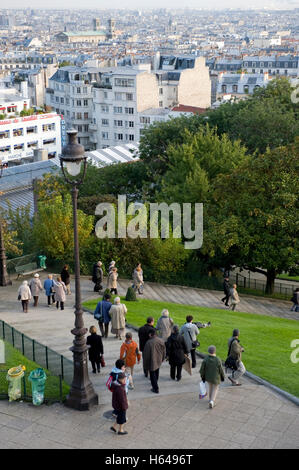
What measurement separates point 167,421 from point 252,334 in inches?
302

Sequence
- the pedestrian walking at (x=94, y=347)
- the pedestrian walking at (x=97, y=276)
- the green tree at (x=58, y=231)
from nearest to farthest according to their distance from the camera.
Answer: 1. the pedestrian walking at (x=94, y=347)
2. the pedestrian walking at (x=97, y=276)
3. the green tree at (x=58, y=231)

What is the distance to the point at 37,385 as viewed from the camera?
16.7 meters

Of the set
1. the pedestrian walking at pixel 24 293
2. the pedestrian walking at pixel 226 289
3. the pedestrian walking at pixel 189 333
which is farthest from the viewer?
the pedestrian walking at pixel 226 289

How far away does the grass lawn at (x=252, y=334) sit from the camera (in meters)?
18.7

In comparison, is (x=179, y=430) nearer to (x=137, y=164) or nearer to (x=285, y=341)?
(x=285, y=341)

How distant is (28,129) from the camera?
101 meters

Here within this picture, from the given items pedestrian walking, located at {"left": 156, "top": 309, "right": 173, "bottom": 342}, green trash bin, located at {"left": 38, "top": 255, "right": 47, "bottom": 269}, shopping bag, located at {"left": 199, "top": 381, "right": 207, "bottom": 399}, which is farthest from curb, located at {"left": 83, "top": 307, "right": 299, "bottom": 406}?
green trash bin, located at {"left": 38, "top": 255, "right": 47, "bottom": 269}

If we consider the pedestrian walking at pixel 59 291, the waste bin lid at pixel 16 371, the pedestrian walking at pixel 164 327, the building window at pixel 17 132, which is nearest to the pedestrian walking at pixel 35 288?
the pedestrian walking at pixel 59 291

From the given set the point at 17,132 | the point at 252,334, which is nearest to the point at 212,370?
the point at 252,334

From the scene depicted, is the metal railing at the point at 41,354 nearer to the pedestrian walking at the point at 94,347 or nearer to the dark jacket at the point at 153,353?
the pedestrian walking at the point at 94,347

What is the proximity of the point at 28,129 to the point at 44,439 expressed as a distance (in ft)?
293

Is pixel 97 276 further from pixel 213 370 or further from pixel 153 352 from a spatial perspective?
pixel 213 370

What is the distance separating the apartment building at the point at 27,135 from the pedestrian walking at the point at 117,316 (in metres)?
78.4

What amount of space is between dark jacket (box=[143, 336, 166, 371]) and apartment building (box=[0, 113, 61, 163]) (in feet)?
269
